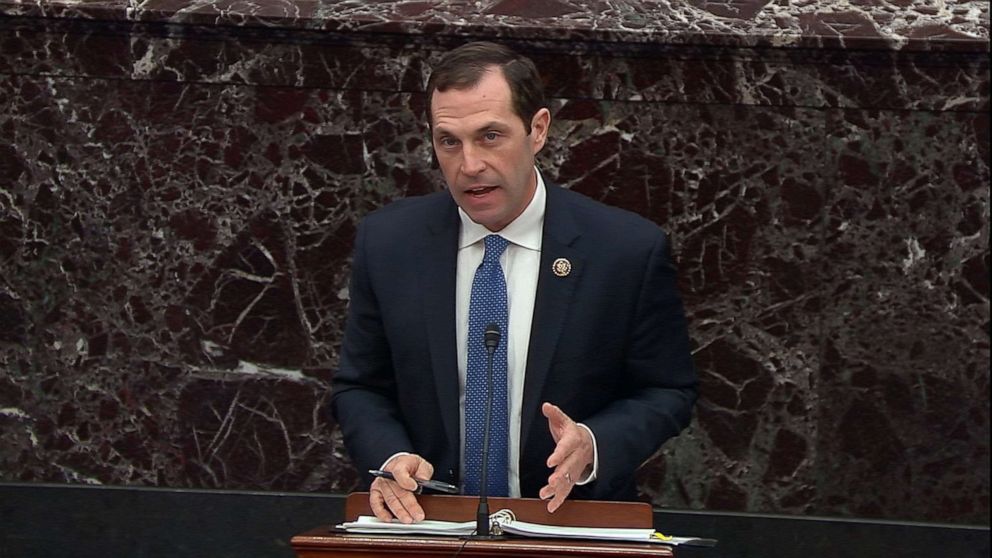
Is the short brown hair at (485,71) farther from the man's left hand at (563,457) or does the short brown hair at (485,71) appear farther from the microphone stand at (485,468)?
the man's left hand at (563,457)

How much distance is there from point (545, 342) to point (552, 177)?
141 cm

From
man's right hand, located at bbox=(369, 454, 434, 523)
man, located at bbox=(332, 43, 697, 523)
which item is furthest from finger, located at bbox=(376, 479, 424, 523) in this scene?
man, located at bbox=(332, 43, 697, 523)

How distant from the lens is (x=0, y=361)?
5395mm

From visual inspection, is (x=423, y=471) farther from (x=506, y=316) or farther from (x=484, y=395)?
(x=506, y=316)

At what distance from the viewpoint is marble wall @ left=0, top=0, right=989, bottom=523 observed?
5.21m

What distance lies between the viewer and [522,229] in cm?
405

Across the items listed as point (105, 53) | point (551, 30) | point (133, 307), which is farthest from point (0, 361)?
point (551, 30)

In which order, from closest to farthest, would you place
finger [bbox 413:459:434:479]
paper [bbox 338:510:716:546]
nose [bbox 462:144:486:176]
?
paper [bbox 338:510:716:546], finger [bbox 413:459:434:479], nose [bbox 462:144:486:176]

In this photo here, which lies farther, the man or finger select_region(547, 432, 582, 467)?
the man

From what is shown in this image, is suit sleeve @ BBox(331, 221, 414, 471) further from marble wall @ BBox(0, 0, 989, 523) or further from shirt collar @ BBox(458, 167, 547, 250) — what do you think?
marble wall @ BBox(0, 0, 989, 523)

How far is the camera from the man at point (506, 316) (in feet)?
12.8

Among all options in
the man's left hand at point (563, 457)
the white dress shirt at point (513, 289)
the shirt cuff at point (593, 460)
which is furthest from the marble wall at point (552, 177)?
the man's left hand at point (563, 457)

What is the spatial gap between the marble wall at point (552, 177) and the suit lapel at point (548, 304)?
126 centimetres

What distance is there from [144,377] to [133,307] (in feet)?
0.74
